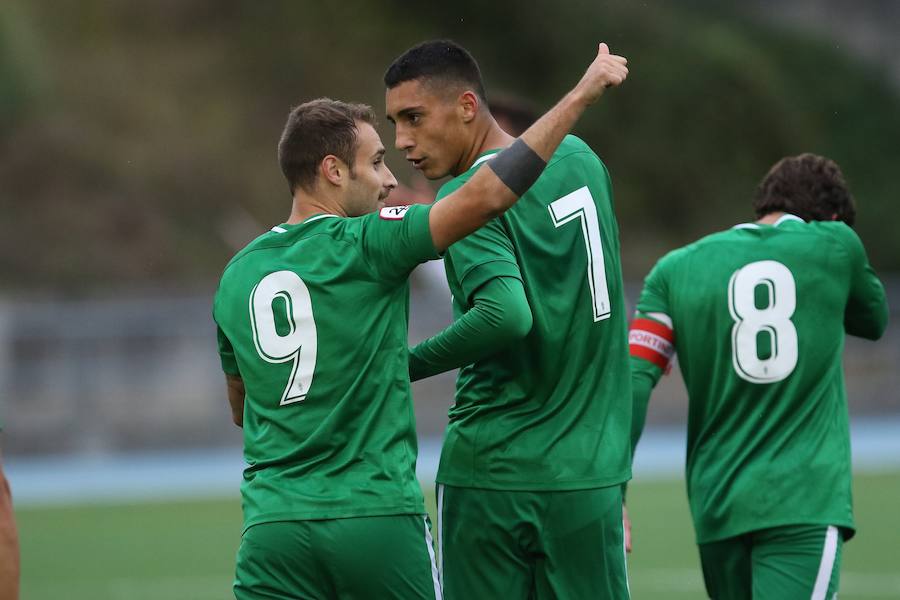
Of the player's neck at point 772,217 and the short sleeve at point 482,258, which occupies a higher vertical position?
the player's neck at point 772,217

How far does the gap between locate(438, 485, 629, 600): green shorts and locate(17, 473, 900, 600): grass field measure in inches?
199

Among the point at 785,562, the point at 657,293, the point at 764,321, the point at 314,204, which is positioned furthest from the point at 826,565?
the point at 314,204

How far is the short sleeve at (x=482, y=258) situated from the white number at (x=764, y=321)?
107 cm

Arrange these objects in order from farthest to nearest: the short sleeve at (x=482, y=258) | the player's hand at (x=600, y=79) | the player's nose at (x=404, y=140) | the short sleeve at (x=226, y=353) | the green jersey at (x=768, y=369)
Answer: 1. the green jersey at (x=768, y=369)
2. the player's nose at (x=404, y=140)
3. the short sleeve at (x=226, y=353)
4. the short sleeve at (x=482, y=258)
5. the player's hand at (x=600, y=79)

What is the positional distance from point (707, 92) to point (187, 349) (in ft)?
59.4

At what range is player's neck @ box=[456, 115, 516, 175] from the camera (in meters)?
4.49

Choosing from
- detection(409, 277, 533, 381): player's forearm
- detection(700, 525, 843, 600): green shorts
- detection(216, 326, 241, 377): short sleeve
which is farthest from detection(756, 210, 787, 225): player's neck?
detection(216, 326, 241, 377): short sleeve

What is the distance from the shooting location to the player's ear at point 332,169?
424 cm

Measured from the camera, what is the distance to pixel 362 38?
34344mm

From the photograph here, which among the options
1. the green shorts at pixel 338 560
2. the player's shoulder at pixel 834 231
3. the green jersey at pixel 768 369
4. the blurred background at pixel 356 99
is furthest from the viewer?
the blurred background at pixel 356 99

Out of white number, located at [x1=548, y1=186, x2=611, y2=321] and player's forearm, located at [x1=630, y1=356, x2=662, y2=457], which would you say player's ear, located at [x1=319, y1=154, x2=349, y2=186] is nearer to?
white number, located at [x1=548, y1=186, x2=611, y2=321]

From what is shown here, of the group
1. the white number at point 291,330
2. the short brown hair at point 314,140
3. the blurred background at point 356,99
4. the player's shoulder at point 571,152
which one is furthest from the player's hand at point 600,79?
the blurred background at point 356,99

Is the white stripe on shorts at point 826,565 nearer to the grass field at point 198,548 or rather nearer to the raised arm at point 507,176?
the raised arm at point 507,176

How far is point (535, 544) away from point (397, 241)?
1152 mm
